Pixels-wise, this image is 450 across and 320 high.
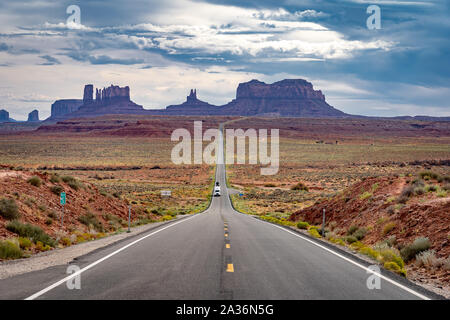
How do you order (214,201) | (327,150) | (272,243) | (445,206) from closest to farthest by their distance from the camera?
(445,206) → (272,243) → (214,201) → (327,150)

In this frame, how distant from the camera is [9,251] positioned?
11359 millimetres

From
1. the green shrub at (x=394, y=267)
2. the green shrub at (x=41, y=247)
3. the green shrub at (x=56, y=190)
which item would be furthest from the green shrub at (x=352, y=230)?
the green shrub at (x=56, y=190)

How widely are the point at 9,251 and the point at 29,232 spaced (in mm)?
2708

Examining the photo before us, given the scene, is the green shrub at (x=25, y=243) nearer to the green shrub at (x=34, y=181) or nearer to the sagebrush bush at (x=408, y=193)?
the green shrub at (x=34, y=181)

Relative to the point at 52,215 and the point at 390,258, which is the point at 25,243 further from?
the point at 390,258

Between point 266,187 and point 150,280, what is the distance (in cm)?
6816

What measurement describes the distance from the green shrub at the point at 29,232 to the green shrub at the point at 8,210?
0.84 meters

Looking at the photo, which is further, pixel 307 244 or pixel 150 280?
pixel 307 244

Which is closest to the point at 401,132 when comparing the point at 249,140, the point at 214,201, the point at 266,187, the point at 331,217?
the point at 249,140

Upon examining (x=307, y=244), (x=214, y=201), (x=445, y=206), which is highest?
(x=445, y=206)

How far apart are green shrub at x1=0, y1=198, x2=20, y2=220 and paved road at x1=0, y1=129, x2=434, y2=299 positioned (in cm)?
440
